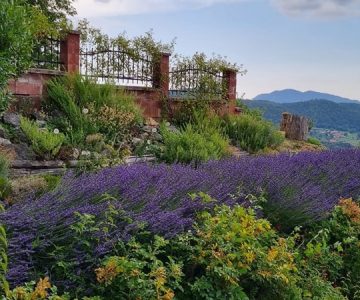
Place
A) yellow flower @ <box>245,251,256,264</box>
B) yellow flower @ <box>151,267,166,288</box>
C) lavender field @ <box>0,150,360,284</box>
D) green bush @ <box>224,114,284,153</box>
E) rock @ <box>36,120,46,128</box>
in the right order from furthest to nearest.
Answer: green bush @ <box>224,114,284,153</box> → rock @ <box>36,120,46,128</box> → yellow flower @ <box>245,251,256,264</box> → lavender field @ <box>0,150,360,284</box> → yellow flower @ <box>151,267,166,288</box>

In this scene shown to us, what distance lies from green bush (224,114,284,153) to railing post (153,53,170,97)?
1490 millimetres

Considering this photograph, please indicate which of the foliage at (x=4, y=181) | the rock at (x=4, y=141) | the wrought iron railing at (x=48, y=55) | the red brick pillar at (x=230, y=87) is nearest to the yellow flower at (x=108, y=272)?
the foliage at (x=4, y=181)

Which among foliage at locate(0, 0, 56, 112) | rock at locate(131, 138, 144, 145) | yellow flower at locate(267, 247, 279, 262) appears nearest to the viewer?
yellow flower at locate(267, 247, 279, 262)

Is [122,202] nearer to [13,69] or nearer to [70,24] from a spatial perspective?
[13,69]

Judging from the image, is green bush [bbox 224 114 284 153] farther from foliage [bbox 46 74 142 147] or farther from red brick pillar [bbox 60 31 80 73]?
red brick pillar [bbox 60 31 80 73]

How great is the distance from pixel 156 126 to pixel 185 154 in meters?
2.41

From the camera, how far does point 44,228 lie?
2.74 meters

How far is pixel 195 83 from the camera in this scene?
471 inches

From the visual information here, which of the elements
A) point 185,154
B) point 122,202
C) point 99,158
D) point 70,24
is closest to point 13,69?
point 99,158

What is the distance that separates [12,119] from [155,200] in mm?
4564

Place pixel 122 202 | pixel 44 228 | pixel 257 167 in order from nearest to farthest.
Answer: pixel 44 228 < pixel 122 202 < pixel 257 167

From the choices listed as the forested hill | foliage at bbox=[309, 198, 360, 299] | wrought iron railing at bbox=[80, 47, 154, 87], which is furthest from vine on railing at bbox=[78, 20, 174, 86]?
the forested hill

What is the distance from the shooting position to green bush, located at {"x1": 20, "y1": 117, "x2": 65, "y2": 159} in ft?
21.2

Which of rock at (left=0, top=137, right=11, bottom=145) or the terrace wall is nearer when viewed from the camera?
rock at (left=0, top=137, right=11, bottom=145)
